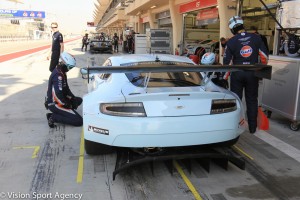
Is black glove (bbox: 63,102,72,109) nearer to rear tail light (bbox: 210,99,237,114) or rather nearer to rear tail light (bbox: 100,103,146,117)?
rear tail light (bbox: 100,103,146,117)

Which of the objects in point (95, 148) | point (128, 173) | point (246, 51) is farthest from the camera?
point (246, 51)

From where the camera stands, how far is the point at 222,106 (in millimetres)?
3576

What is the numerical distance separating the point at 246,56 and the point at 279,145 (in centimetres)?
138

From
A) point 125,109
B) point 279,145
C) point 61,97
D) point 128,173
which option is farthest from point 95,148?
point 279,145

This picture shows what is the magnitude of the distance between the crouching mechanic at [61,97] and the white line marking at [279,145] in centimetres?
297

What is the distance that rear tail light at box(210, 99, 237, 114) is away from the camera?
11.5 ft

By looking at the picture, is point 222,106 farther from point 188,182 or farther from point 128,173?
point 128,173

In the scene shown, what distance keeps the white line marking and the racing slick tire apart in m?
2.39

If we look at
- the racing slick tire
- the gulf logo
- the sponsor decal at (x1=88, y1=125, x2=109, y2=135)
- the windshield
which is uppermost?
the gulf logo

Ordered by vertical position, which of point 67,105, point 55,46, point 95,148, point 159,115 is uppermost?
point 55,46

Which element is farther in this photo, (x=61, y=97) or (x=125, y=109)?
(x=61, y=97)

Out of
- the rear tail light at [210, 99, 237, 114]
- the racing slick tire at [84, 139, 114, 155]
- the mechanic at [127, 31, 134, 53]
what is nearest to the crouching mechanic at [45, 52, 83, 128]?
the racing slick tire at [84, 139, 114, 155]

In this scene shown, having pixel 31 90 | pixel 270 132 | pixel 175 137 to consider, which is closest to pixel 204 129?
pixel 175 137

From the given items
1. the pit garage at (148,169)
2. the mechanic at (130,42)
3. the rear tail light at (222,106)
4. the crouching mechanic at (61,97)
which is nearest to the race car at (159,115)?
the rear tail light at (222,106)
